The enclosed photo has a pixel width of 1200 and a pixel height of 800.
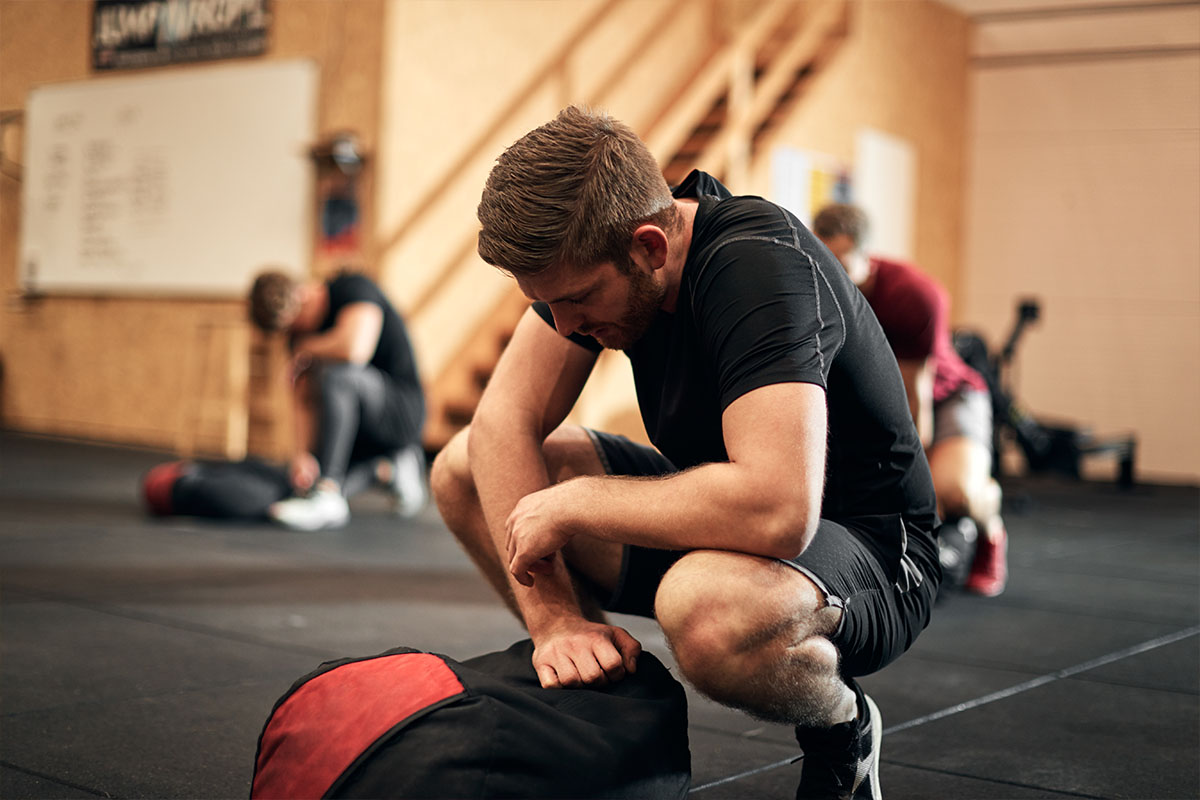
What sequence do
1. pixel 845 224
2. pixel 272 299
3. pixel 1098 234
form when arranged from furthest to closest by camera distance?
pixel 1098 234
pixel 272 299
pixel 845 224

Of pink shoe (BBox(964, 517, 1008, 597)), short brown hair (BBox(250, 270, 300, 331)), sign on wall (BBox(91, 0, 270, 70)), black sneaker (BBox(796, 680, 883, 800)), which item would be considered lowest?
pink shoe (BBox(964, 517, 1008, 597))

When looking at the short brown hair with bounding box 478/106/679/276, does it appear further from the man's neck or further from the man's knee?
the man's knee

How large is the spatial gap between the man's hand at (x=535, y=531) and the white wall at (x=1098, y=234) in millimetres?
7487

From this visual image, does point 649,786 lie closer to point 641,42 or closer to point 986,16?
point 641,42

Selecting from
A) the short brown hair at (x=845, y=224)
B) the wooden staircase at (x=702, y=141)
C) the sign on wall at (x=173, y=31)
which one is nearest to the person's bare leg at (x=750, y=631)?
the short brown hair at (x=845, y=224)

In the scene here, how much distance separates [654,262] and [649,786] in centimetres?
62

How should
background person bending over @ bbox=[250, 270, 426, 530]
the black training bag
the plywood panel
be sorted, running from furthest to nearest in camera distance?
the plywood panel → background person bending over @ bbox=[250, 270, 426, 530] → the black training bag

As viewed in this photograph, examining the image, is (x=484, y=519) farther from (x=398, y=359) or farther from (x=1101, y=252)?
(x=1101, y=252)

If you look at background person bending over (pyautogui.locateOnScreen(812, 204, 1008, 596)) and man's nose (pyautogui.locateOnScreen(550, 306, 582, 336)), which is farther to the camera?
background person bending over (pyautogui.locateOnScreen(812, 204, 1008, 596))

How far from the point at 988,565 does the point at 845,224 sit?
1.11 m

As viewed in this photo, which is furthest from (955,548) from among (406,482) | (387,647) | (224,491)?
(224,491)

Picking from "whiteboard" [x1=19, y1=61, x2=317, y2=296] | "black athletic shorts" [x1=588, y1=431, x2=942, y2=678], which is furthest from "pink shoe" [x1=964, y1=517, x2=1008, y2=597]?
"whiteboard" [x1=19, y1=61, x2=317, y2=296]

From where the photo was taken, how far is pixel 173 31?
7.66m

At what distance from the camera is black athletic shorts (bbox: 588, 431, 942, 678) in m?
1.51
